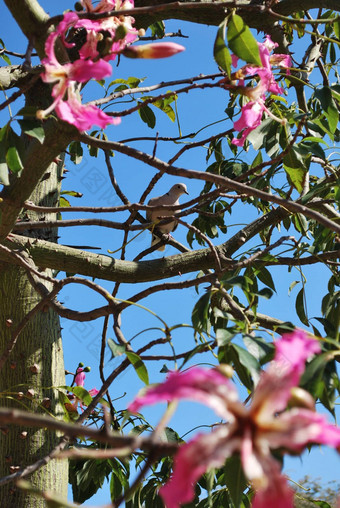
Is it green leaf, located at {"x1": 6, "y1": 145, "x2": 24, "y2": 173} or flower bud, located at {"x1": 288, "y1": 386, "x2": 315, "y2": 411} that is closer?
flower bud, located at {"x1": 288, "y1": 386, "x2": 315, "y2": 411}

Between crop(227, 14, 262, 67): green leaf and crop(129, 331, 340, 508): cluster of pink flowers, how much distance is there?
0.85 m

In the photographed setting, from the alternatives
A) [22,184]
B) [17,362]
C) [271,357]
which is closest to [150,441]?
[271,357]

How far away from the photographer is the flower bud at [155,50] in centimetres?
92

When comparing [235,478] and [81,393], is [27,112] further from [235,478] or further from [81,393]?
[81,393]

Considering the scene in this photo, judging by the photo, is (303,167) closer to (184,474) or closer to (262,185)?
(262,185)

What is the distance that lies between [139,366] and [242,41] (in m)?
0.66

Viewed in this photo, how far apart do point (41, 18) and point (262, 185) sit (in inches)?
36.7

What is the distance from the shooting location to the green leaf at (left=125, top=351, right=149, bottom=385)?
1107mm

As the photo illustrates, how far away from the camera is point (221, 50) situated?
1.14 meters

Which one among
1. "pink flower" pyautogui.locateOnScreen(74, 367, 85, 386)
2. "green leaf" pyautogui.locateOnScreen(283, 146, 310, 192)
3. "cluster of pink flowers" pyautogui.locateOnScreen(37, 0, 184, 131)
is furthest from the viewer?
A: "pink flower" pyautogui.locateOnScreen(74, 367, 85, 386)

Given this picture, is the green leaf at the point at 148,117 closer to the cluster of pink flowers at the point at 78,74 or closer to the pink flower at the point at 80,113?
the cluster of pink flowers at the point at 78,74

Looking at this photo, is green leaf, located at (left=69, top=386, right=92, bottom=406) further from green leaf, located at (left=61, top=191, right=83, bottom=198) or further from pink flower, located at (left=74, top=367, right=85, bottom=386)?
green leaf, located at (left=61, top=191, right=83, bottom=198)

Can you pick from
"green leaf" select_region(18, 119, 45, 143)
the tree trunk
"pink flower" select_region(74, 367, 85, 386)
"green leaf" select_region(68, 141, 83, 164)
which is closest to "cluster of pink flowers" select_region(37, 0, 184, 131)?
"green leaf" select_region(18, 119, 45, 143)

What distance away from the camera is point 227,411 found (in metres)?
0.43
